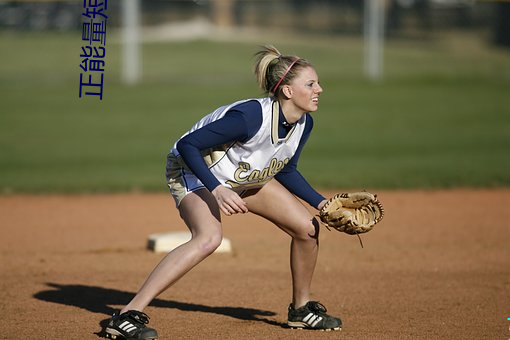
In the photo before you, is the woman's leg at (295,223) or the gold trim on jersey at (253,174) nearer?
the gold trim on jersey at (253,174)

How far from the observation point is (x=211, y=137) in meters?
4.28

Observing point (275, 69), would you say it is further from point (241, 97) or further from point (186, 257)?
point (241, 97)

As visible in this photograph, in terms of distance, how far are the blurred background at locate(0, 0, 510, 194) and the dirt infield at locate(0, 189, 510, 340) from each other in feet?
5.55

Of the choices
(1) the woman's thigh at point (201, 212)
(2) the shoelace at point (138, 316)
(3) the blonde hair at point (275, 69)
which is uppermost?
(3) the blonde hair at point (275, 69)

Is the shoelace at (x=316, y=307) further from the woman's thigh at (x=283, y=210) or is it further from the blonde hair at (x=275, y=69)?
the blonde hair at (x=275, y=69)

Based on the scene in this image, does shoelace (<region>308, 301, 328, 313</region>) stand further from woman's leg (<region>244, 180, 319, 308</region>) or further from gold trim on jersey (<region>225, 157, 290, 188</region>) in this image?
gold trim on jersey (<region>225, 157, 290, 188</region>)

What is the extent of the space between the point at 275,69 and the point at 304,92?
209 mm

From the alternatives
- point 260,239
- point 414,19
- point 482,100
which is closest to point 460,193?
point 260,239

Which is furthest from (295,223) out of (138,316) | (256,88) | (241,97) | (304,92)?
(256,88)

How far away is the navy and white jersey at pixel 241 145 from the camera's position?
4.27 meters

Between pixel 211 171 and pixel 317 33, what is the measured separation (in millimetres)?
19672

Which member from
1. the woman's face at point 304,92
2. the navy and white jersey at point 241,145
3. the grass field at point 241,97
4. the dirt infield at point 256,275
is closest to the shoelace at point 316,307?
the dirt infield at point 256,275

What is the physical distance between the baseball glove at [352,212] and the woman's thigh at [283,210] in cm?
9

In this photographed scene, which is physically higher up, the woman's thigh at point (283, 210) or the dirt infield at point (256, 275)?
the woman's thigh at point (283, 210)
